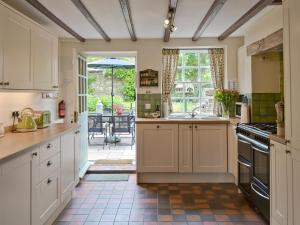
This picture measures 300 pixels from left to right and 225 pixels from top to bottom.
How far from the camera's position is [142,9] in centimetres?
312

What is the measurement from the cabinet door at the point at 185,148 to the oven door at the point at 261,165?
124cm

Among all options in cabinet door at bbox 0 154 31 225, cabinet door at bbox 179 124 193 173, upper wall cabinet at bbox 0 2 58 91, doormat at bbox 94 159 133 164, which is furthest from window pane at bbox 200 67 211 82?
cabinet door at bbox 0 154 31 225

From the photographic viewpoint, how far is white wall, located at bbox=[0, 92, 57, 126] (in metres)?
3.00

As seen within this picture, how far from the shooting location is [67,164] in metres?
3.21

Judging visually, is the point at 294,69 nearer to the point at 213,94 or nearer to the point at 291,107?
the point at 291,107

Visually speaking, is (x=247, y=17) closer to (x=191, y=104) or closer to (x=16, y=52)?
(x=191, y=104)

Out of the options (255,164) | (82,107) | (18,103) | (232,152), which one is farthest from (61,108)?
(255,164)

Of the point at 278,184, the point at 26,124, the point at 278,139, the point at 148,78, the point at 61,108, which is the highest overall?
the point at 148,78

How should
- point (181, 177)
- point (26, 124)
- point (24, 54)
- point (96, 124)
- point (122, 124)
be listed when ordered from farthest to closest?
point (96, 124) → point (122, 124) → point (181, 177) → point (26, 124) → point (24, 54)

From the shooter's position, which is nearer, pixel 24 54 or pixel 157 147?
pixel 24 54

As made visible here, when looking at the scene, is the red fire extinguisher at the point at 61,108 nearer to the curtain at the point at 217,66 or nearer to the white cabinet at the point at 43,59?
the white cabinet at the point at 43,59

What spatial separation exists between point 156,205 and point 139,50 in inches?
98.1

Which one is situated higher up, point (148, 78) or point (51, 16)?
point (51, 16)

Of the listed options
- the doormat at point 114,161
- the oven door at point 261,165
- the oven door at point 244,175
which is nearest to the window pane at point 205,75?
the oven door at point 244,175
